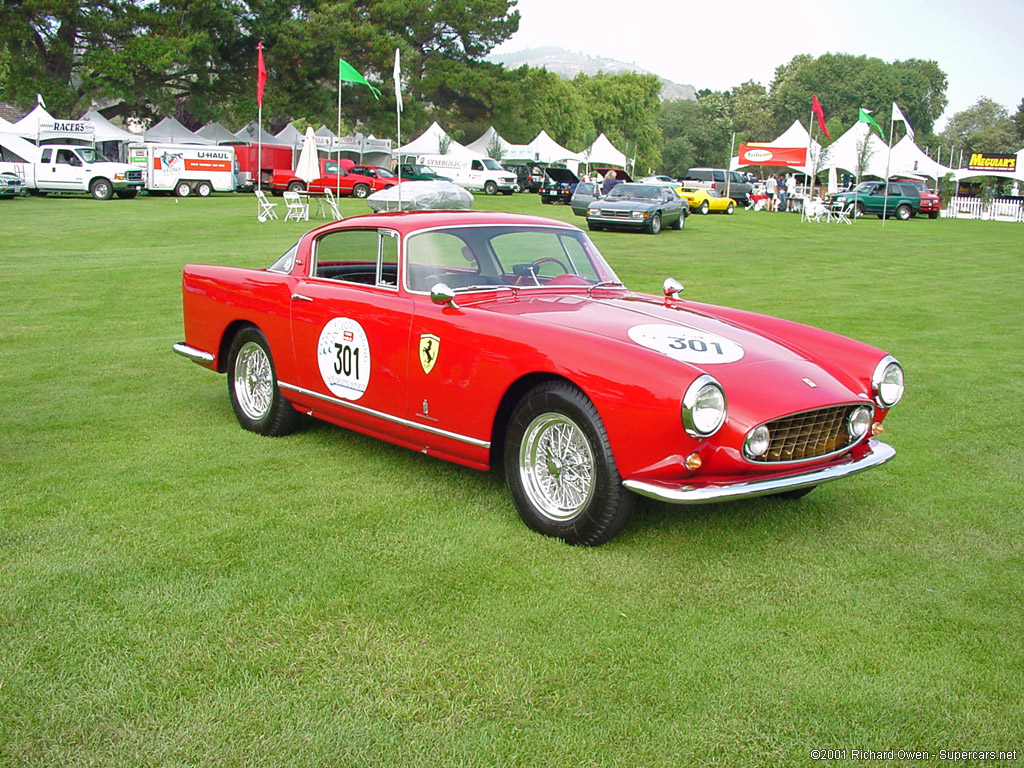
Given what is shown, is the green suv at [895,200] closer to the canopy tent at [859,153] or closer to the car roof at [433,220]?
the canopy tent at [859,153]

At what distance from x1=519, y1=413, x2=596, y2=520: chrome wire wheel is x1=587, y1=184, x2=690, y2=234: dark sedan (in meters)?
21.8

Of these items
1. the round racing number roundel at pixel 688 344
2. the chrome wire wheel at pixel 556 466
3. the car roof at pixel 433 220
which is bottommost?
the chrome wire wheel at pixel 556 466

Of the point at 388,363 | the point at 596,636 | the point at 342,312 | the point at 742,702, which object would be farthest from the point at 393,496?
the point at 742,702

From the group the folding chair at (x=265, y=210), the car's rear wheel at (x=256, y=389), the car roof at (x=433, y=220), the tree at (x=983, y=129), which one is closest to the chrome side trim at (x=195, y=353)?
the car's rear wheel at (x=256, y=389)

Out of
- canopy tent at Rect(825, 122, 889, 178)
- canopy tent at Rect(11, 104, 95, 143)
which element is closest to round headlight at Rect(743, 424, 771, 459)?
canopy tent at Rect(11, 104, 95, 143)

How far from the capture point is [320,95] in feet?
188

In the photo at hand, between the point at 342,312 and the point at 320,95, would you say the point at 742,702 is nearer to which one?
the point at 342,312

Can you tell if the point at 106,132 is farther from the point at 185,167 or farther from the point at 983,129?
the point at 983,129

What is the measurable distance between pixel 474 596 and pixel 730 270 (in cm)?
1447

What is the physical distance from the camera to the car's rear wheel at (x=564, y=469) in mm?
4172

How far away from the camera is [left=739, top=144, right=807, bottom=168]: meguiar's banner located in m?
46.5

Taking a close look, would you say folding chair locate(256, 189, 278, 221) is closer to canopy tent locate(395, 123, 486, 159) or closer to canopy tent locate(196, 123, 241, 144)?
canopy tent locate(196, 123, 241, 144)

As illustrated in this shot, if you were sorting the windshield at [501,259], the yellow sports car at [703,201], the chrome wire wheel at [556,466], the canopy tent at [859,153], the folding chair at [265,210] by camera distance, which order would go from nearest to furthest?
the chrome wire wheel at [556,466] → the windshield at [501,259] → the folding chair at [265,210] → the yellow sports car at [703,201] → the canopy tent at [859,153]

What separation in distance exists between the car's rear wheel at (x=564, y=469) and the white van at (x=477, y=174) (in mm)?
43177
